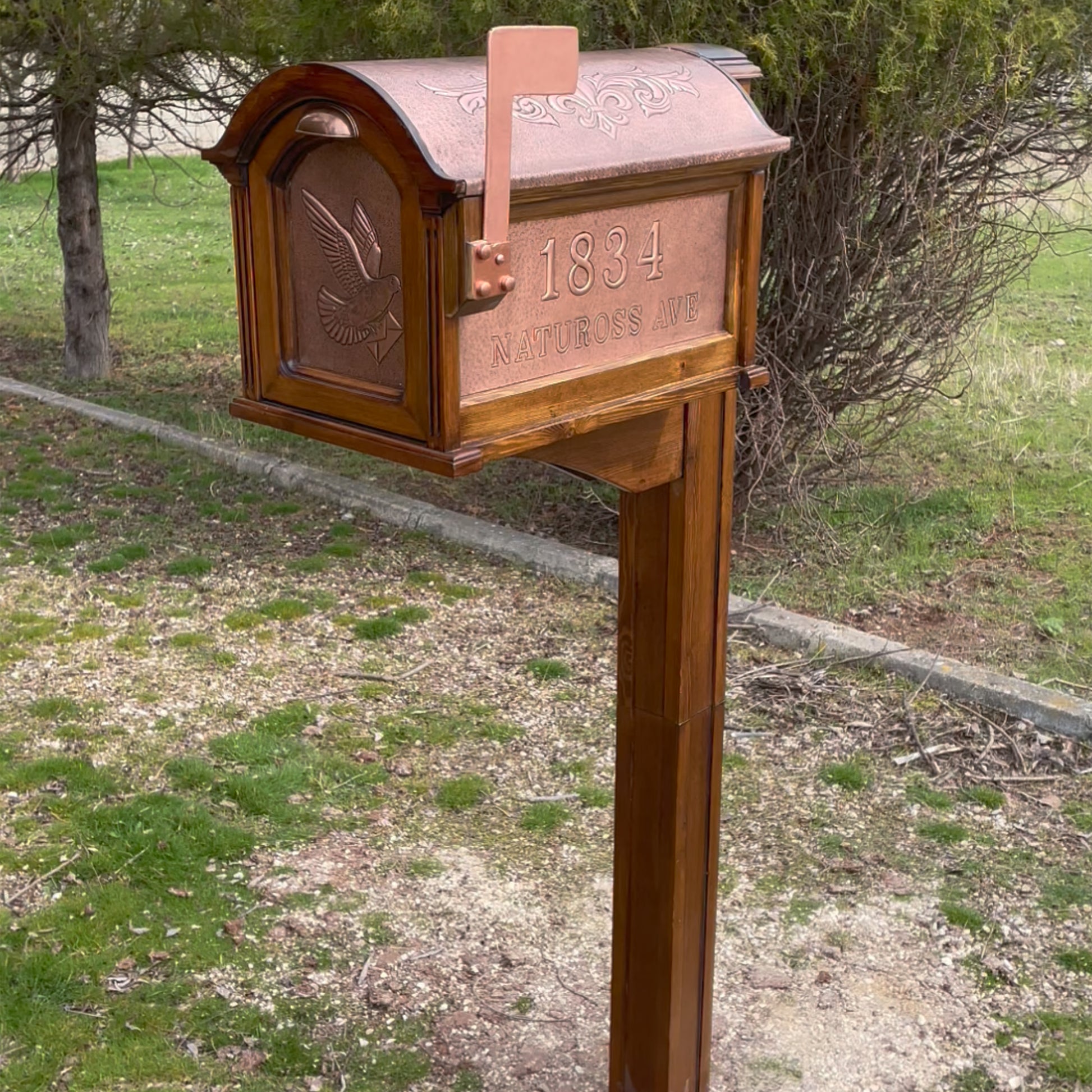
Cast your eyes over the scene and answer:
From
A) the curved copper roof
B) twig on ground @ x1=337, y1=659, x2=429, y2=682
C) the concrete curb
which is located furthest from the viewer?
twig on ground @ x1=337, y1=659, x2=429, y2=682

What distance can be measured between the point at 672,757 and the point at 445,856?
4.96 ft

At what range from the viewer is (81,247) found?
841cm

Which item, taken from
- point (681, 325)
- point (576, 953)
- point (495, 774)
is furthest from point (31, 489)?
point (681, 325)

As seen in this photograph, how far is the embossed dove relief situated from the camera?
1.85m

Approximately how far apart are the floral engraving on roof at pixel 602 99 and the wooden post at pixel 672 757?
503 mm

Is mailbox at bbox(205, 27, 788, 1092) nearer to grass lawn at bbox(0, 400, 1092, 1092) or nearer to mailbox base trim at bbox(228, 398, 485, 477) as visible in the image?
mailbox base trim at bbox(228, 398, 485, 477)

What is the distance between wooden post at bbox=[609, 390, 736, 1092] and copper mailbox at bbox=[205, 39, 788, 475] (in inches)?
9.9

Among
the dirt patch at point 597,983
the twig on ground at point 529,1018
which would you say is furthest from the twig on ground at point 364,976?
the twig on ground at point 529,1018

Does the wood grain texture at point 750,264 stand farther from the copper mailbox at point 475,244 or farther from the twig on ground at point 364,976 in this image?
the twig on ground at point 364,976

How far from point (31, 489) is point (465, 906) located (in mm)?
3975

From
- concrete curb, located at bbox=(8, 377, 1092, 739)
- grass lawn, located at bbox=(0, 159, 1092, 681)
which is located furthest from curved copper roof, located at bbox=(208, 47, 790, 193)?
grass lawn, located at bbox=(0, 159, 1092, 681)

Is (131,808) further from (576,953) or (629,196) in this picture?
(629,196)

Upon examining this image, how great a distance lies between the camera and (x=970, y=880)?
3666mm

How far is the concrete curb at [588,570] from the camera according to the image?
4.41 metres
